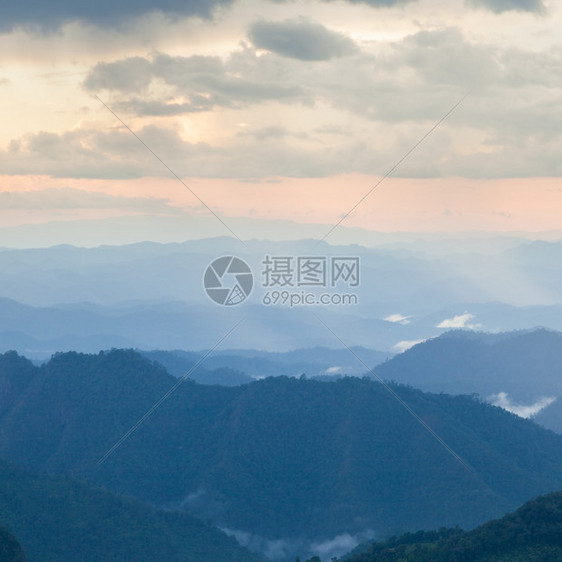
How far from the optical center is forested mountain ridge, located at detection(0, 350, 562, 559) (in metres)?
112

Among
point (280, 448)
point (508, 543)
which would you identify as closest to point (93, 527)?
point (508, 543)

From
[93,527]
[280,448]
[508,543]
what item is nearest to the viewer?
[508,543]

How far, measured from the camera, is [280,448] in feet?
412

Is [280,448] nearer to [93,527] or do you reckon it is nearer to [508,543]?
[93,527]

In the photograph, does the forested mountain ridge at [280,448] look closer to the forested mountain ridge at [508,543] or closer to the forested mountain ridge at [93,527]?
the forested mountain ridge at [93,527]

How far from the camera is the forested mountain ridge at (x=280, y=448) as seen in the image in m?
112

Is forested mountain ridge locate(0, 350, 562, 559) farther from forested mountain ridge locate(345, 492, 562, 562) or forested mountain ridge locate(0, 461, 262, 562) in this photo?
forested mountain ridge locate(345, 492, 562, 562)

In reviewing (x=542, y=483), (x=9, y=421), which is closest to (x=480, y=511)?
(x=542, y=483)

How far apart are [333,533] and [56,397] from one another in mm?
49724

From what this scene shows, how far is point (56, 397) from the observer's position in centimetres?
13512

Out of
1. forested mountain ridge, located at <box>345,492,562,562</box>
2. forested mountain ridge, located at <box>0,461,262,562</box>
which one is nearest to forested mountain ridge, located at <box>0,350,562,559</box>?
forested mountain ridge, located at <box>0,461,262,562</box>

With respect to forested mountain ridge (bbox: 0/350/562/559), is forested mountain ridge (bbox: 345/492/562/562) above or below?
above

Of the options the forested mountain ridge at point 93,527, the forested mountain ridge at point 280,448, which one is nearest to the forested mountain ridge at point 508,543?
the forested mountain ridge at point 93,527

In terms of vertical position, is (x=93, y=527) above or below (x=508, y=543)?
below
